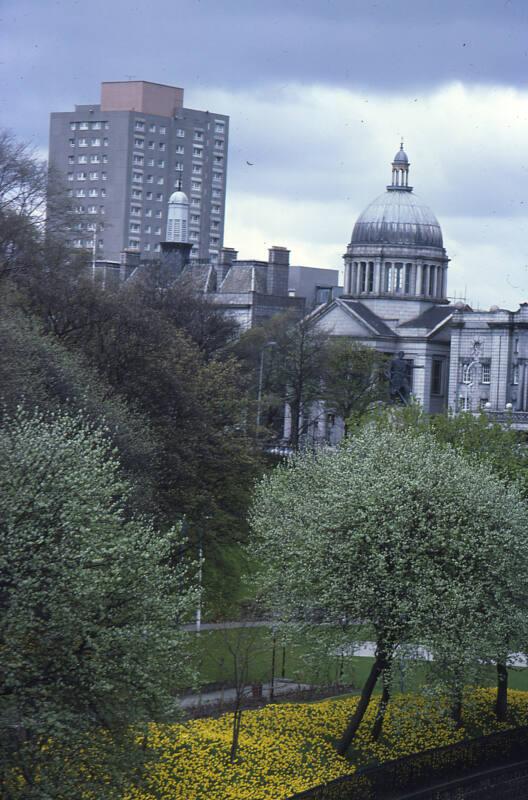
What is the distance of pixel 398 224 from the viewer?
443ft

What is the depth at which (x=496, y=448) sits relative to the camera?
5953 cm

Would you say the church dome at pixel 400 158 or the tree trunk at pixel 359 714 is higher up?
the church dome at pixel 400 158

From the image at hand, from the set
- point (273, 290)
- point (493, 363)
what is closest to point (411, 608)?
point (493, 363)

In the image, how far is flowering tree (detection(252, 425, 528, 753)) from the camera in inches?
1474

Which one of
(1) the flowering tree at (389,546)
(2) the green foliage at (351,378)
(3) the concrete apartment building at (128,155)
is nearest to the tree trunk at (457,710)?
(1) the flowering tree at (389,546)

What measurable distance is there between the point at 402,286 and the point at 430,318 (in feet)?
14.7

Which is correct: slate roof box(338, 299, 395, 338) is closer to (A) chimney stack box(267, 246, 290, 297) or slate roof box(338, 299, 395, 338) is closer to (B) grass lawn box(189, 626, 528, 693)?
(A) chimney stack box(267, 246, 290, 297)

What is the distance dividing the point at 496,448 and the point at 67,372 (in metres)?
19.4

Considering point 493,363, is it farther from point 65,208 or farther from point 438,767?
point 438,767

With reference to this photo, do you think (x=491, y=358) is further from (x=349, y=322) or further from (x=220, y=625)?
(x=220, y=625)

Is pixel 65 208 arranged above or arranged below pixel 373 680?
above

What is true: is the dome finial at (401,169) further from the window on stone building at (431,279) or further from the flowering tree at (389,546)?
the flowering tree at (389,546)

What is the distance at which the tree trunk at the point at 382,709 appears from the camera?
123 feet

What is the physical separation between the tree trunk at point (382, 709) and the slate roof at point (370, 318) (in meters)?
88.3
